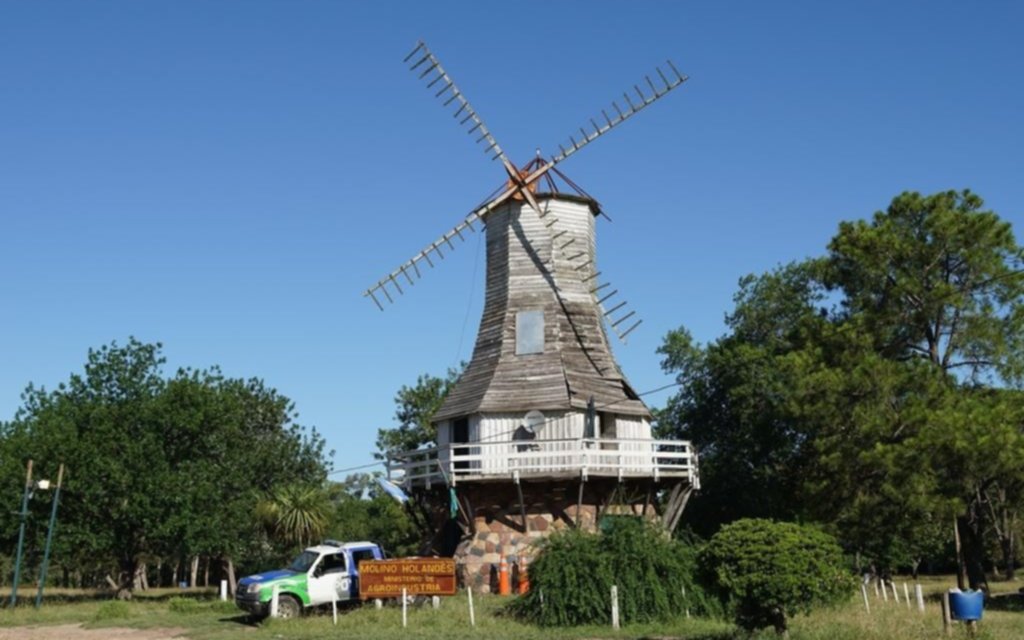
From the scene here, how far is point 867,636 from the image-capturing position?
54.3ft

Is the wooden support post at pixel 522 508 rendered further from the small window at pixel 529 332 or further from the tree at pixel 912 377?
the tree at pixel 912 377

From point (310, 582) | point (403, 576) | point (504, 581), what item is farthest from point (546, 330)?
point (310, 582)

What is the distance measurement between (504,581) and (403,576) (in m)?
5.12

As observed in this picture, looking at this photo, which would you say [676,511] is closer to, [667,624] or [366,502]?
[667,624]

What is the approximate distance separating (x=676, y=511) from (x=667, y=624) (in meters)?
9.35

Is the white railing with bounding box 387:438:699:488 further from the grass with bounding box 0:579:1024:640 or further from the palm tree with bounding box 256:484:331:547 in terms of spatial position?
the palm tree with bounding box 256:484:331:547

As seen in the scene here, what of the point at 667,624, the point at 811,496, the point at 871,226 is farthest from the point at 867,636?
the point at 871,226

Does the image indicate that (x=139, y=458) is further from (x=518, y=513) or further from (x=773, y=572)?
(x=773, y=572)

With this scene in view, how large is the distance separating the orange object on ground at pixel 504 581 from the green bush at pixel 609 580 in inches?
198

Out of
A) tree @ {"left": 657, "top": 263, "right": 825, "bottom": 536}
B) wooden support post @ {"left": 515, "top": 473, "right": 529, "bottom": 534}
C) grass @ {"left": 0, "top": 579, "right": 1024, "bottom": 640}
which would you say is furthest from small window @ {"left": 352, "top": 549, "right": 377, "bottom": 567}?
tree @ {"left": 657, "top": 263, "right": 825, "bottom": 536}

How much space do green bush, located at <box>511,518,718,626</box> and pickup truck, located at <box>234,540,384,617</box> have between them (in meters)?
4.61

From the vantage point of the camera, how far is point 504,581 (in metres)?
27.9

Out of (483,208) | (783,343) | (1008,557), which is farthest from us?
(1008,557)

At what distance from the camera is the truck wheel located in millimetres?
23734
